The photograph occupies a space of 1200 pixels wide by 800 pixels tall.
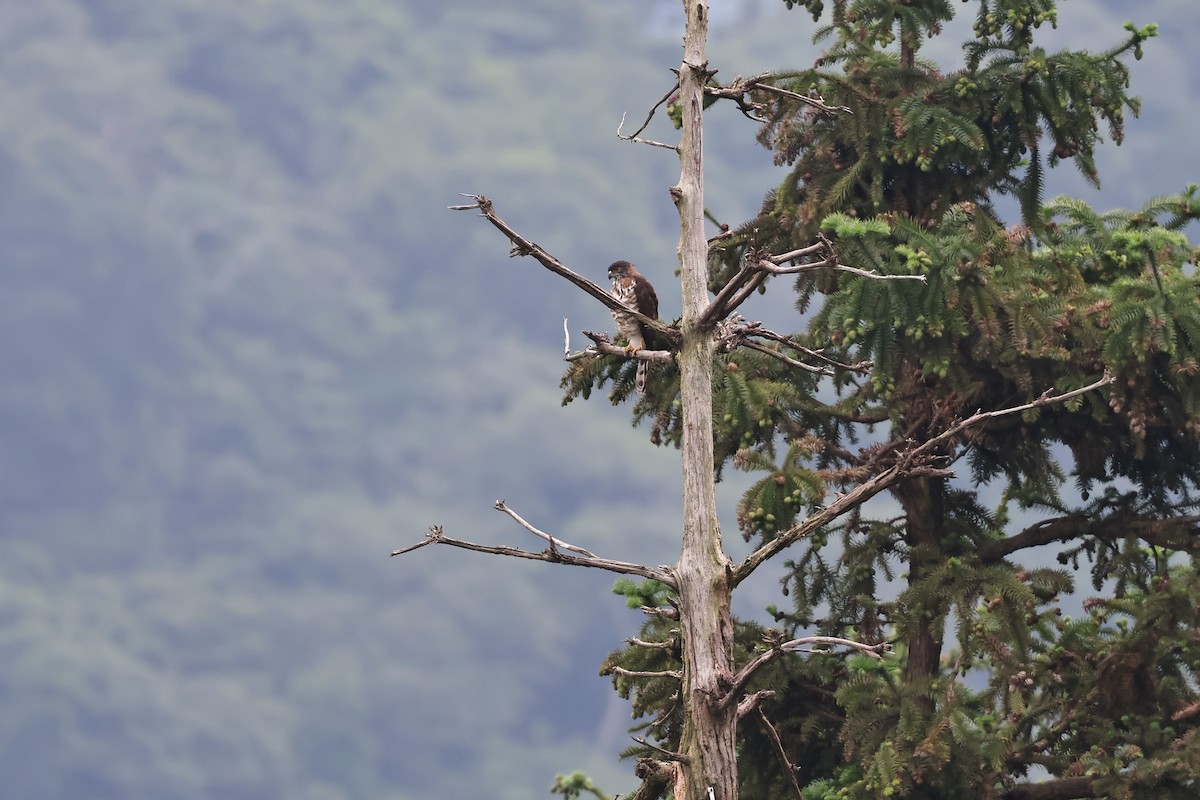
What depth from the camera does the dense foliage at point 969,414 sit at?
1036 cm

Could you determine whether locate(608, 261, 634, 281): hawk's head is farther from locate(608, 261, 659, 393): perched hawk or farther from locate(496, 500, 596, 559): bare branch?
locate(496, 500, 596, 559): bare branch

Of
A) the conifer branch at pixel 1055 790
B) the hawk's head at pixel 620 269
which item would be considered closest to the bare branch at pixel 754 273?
the hawk's head at pixel 620 269

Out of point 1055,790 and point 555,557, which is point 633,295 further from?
point 1055,790

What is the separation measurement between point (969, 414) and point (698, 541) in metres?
5.39

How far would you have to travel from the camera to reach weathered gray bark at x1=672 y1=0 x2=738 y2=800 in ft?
21.1

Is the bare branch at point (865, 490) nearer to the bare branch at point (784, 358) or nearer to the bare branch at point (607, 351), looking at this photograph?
the bare branch at point (784, 358)

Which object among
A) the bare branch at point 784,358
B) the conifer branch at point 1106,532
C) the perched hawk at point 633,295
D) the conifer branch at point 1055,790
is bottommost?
the conifer branch at point 1055,790

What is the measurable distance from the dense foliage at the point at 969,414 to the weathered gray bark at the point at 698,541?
87.4 inches

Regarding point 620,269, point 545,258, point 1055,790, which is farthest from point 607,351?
point 1055,790

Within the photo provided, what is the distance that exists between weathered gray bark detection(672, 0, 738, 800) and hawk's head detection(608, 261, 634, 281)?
3224 millimetres

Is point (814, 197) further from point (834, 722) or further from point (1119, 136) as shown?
point (834, 722)

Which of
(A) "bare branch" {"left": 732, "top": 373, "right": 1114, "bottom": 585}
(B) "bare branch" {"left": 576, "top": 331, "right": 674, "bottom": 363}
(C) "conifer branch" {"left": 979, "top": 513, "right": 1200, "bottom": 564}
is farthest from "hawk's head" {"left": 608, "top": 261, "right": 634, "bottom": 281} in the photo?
(A) "bare branch" {"left": 732, "top": 373, "right": 1114, "bottom": 585}

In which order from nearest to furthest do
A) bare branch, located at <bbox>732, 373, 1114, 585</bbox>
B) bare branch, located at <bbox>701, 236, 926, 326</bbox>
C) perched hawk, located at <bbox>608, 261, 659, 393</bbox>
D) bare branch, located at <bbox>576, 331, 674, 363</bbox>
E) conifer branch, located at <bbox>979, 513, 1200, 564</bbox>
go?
1. bare branch, located at <bbox>732, 373, 1114, 585</bbox>
2. bare branch, located at <bbox>701, 236, 926, 326</bbox>
3. bare branch, located at <bbox>576, 331, 674, 363</bbox>
4. perched hawk, located at <bbox>608, 261, 659, 393</bbox>
5. conifer branch, located at <bbox>979, 513, 1200, 564</bbox>

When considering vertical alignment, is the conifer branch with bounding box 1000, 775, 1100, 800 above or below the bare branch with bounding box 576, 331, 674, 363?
below
